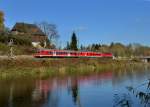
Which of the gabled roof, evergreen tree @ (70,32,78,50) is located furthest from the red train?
evergreen tree @ (70,32,78,50)

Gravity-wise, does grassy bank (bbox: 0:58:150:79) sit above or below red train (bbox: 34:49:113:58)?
below

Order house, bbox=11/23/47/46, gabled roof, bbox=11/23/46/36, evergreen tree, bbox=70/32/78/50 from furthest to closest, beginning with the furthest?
evergreen tree, bbox=70/32/78/50
gabled roof, bbox=11/23/46/36
house, bbox=11/23/47/46

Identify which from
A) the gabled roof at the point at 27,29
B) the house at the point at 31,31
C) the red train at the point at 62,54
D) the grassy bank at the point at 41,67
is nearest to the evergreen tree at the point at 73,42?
the house at the point at 31,31

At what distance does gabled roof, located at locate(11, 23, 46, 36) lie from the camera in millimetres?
95306

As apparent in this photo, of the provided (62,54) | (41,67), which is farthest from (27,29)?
(41,67)

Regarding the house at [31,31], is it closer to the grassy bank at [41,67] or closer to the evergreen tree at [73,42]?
the evergreen tree at [73,42]

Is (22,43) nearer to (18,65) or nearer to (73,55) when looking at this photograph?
(73,55)

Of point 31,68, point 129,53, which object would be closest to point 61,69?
point 31,68

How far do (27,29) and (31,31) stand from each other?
→ 4.48 ft

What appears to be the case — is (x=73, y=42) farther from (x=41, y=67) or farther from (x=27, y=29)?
(x=41, y=67)

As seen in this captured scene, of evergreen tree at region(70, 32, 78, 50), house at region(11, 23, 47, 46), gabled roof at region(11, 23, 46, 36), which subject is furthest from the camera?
evergreen tree at region(70, 32, 78, 50)

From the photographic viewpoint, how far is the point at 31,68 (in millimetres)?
55188

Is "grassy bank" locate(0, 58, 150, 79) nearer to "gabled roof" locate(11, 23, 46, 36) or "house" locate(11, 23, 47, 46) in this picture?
"house" locate(11, 23, 47, 46)

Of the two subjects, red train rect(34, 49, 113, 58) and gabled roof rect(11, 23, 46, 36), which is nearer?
red train rect(34, 49, 113, 58)
